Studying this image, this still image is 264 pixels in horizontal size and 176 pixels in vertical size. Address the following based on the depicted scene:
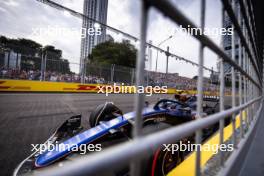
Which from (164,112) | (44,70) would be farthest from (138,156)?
(44,70)

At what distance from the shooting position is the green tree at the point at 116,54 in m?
33.4

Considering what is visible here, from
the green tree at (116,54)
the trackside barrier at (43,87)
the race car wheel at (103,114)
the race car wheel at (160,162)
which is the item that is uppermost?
the green tree at (116,54)

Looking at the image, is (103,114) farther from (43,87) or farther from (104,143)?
(43,87)

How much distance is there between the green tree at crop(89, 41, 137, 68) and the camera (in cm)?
3344

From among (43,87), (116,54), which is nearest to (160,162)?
(43,87)

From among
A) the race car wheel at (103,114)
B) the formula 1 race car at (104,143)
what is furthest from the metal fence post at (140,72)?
the race car wheel at (103,114)

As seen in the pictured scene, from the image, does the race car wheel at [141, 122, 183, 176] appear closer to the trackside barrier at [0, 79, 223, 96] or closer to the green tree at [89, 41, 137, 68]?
the trackside barrier at [0, 79, 223, 96]

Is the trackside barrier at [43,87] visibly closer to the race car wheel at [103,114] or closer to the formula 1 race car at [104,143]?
the race car wheel at [103,114]

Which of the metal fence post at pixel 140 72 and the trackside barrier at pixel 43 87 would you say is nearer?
the metal fence post at pixel 140 72

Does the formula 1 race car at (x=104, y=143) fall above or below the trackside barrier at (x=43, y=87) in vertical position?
below

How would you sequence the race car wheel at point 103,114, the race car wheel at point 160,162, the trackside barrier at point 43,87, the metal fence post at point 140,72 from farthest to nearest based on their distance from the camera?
the trackside barrier at point 43,87
the race car wheel at point 103,114
the race car wheel at point 160,162
the metal fence post at point 140,72

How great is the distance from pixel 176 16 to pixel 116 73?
47.8 feet

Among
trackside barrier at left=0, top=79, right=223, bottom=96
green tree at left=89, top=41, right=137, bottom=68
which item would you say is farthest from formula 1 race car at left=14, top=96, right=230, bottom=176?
green tree at left=89, top=41, right=137, bottom=68

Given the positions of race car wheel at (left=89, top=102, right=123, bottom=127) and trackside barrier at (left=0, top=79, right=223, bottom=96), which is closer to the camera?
race car wheel at (left=89, top=102, right=123, bottom=127)
